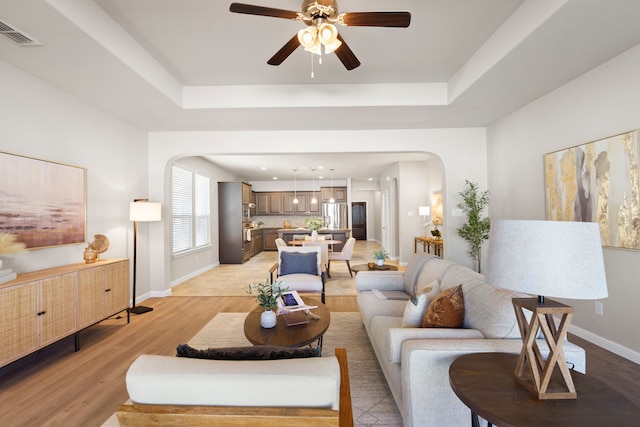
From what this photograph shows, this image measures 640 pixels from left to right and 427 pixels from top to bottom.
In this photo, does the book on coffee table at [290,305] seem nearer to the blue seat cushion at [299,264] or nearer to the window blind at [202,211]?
the blue seat cushion at [299,264]

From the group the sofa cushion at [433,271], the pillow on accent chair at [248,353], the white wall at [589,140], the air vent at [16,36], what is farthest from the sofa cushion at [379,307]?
the air vent at [16,36]

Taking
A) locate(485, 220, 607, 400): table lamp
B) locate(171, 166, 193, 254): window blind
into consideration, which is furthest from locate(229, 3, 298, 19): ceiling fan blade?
locate(171, 166, 193, 254): window blind

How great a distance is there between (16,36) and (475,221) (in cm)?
534

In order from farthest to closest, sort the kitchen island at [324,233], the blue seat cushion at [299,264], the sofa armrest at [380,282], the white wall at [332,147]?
the kitchen island at [324,233], the white wall at [332,147], the blue seat cushion at [299,264], the sofa armrest at [380,282]

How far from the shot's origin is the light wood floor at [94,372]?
6.63ft

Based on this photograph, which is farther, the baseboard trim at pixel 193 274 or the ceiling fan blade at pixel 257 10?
the baseboard trim at pixel 193 274

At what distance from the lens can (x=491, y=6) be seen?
2398 millimetres

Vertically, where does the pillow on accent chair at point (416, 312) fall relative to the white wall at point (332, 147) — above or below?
below

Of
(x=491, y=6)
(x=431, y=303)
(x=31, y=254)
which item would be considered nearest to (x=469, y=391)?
(x=431, y=303)

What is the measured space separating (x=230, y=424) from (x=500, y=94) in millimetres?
4068

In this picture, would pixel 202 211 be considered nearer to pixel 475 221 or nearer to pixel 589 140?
pixel 475 221

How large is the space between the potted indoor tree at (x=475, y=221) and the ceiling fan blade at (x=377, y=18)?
3335 mm

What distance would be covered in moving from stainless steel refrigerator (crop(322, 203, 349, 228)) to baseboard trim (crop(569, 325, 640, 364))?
26.1 feet

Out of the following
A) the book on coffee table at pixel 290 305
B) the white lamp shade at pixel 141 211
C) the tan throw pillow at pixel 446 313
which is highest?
the white lamp shade at pixel 141 211
